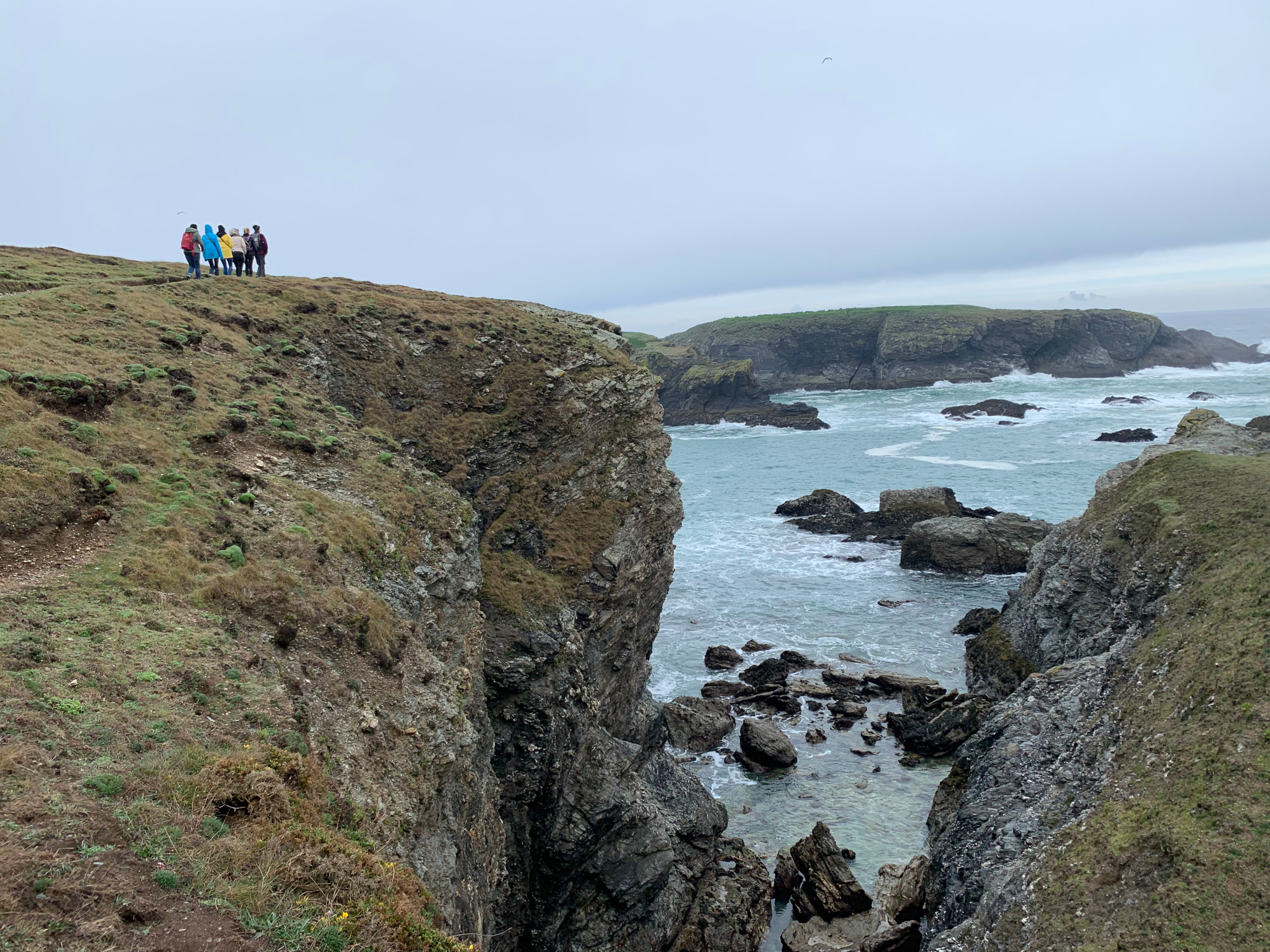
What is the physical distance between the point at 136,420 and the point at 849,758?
2766 centimetres

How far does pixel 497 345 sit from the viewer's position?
31.6 m

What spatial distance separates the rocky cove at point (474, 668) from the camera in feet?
30.2

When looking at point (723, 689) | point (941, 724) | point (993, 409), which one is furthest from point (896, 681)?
point (993, 409)

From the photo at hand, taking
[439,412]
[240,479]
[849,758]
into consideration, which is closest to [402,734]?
[240,479]

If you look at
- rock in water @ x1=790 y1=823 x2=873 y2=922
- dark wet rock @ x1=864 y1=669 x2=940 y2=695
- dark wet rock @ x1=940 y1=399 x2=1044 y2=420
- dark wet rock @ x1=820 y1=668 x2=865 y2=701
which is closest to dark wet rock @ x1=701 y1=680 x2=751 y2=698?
dark wet rock @ x1=820 y1=668 x2=865 y2=701

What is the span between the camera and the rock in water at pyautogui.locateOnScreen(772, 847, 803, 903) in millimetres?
22859

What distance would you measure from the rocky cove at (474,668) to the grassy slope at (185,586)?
0.21ft

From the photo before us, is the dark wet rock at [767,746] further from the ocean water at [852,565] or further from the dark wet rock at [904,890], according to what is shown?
the dark wet rock at [904,890]

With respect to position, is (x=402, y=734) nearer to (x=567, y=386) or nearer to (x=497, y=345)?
(x=567, y=386)

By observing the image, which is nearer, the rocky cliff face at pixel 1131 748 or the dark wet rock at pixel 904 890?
the rocky cliff face at pixel 1131 748

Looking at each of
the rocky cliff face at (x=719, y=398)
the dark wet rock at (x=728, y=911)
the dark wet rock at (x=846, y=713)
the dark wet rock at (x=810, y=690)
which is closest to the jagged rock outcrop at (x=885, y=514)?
the dark wet rock at (x=810, y=690)

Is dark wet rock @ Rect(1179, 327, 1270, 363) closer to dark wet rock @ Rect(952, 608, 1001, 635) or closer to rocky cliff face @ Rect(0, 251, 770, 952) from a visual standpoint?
dark wet rock @ Rect(952, 608, 1001, 635)

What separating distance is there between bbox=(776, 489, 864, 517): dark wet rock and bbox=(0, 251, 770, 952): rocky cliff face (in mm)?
34958

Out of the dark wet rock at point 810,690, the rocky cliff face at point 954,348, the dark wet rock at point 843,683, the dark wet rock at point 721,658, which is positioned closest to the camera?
the dark wet rock at point 843,683
